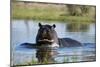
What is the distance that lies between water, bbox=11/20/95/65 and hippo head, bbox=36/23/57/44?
0.04 meters

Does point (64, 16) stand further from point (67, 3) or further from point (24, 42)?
→ point (24, 42)

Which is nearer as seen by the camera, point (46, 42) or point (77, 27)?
point (46, 42)

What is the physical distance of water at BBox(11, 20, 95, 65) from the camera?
229cm

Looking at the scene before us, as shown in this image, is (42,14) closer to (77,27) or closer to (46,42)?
(46,42)

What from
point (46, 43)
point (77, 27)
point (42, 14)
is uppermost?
point (42, 14)

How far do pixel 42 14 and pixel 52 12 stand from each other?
0.12 metres

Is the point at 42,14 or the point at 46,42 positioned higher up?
the point at 42,14

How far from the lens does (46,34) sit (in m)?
2.42

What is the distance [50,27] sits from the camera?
2.42 meters

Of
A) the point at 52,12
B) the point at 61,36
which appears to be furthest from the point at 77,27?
the point at 52,12

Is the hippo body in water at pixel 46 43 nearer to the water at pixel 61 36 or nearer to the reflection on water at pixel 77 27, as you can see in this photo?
the water at pixel 61 36
